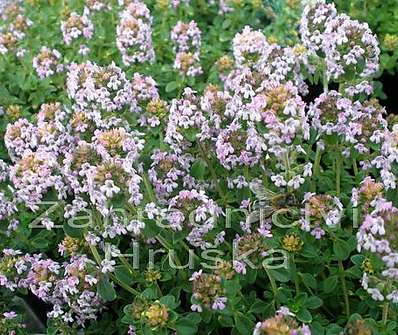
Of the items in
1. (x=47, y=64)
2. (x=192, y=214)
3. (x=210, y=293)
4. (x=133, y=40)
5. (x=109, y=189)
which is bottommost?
(x=210, y=293)

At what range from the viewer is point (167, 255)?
1.94 m

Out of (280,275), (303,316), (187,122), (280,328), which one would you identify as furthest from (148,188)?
(280,328)

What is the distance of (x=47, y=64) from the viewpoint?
8.86 ft

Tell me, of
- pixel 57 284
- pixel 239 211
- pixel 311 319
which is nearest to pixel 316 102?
pixel 239 211

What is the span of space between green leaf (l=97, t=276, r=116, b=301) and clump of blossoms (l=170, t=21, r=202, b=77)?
1.06 meters

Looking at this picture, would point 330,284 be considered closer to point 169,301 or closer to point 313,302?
point 313,302

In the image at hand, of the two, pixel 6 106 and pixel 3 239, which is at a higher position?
pixel 6 106

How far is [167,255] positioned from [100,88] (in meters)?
0.52

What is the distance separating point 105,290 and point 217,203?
441 millimetres

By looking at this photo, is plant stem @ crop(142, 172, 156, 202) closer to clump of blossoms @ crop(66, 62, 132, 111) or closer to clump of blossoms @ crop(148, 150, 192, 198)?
clump of blossoms @ crop(148, 150, 192, 198)

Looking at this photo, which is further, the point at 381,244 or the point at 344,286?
the point at 344,286

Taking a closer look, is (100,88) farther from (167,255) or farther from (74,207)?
(167,255)

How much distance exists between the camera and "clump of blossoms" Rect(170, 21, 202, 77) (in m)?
2.63

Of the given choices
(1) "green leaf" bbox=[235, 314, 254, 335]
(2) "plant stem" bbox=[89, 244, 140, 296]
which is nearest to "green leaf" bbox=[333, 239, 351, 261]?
(1) "green leaf" bbox=[235, 314, 254, 335]
